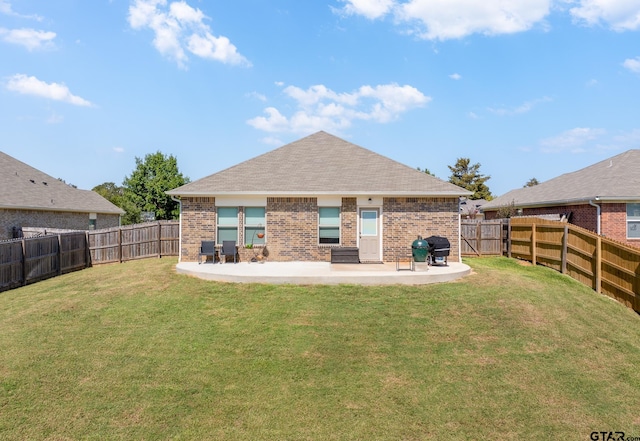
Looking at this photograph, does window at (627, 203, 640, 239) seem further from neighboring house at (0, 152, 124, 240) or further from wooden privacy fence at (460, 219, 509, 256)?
neighboring house at (0, 152, 124, 240)

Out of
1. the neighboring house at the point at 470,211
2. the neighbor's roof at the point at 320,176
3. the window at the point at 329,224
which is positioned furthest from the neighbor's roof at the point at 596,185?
the window at the point at 329,224

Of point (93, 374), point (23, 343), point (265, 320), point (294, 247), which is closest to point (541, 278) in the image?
point (294, 247)

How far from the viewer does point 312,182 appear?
1432 cm

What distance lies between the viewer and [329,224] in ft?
46.0

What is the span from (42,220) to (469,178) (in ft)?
188

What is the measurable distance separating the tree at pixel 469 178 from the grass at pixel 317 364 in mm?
51529

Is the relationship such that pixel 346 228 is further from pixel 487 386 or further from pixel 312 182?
pixel 487 386

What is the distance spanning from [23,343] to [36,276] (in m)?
7.40

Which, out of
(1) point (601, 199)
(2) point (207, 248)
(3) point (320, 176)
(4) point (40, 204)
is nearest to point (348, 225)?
(3) point (320, 176)

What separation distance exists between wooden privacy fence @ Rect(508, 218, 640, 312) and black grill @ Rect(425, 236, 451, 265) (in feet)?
14.6

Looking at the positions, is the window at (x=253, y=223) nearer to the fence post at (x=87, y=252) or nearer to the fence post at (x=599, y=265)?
the fence post at (x=87, y=252)

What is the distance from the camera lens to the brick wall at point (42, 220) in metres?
18.8

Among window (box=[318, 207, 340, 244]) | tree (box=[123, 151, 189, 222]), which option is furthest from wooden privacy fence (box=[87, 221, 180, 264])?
tree (box=[123, 151, 189, 222])

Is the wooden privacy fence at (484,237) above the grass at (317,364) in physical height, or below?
above
